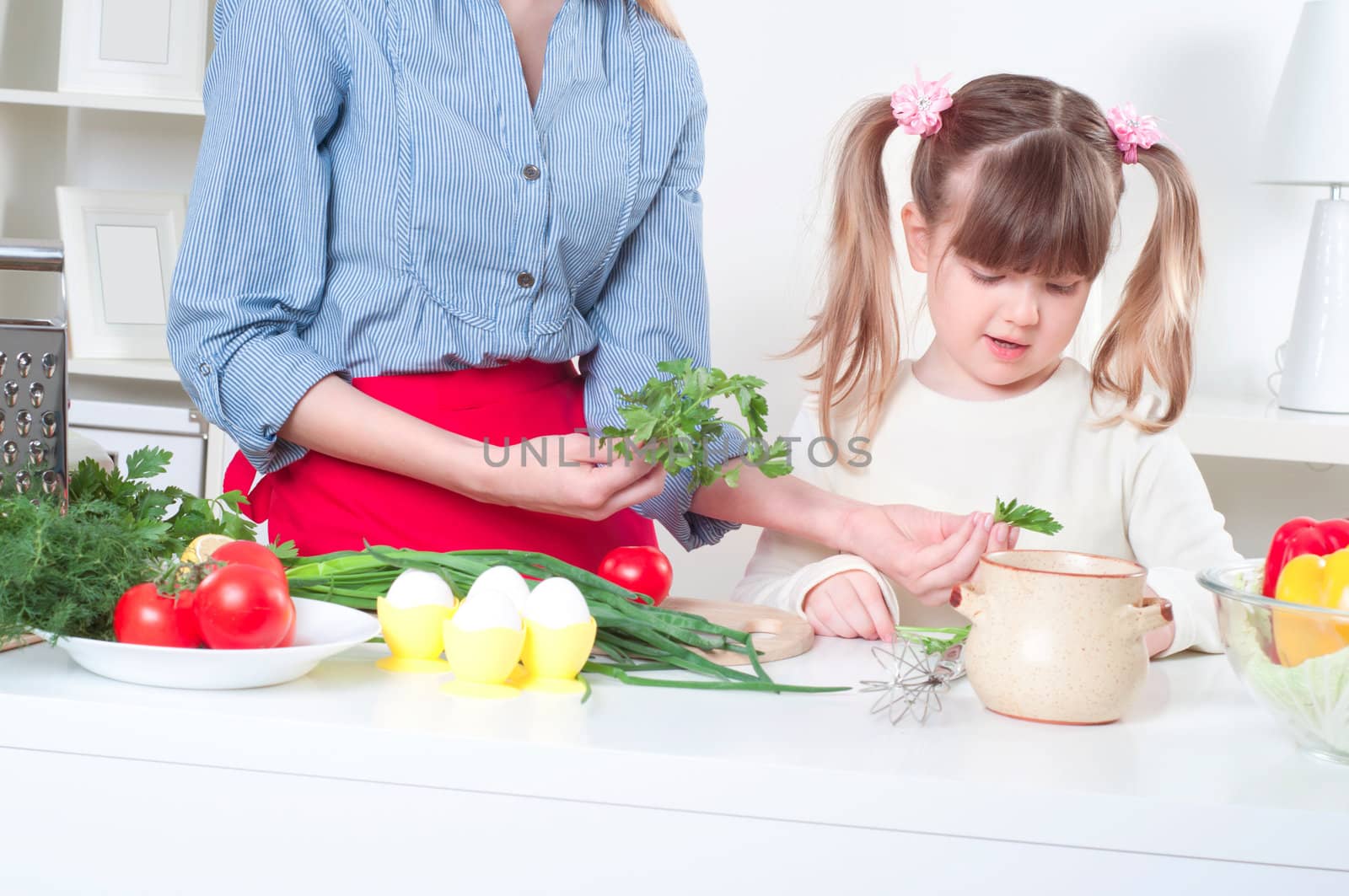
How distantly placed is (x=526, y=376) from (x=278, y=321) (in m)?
0.25

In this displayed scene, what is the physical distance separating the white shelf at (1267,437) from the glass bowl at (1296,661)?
58.9 inches

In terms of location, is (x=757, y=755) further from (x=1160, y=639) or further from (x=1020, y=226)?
(x=1020, y=226)

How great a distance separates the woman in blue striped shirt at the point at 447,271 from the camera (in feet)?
3.82

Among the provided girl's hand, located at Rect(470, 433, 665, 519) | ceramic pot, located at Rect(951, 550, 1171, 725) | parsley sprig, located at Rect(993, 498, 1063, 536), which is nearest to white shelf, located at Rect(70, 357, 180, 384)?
girl's hand, located at Rect(470, 433, 665, 519)

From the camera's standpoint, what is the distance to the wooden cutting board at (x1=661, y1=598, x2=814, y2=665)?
3.25 feet

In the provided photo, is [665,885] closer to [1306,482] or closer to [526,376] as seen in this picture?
[526,376]

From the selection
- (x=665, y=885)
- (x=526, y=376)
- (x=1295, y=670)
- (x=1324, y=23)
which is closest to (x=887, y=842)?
(x=665, y=885)

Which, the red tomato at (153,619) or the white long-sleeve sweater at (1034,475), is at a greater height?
the white long-sleeve sweater at (1034,475)

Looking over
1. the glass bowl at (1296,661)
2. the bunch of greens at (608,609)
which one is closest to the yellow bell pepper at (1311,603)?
the glass bowl at (1296,661)

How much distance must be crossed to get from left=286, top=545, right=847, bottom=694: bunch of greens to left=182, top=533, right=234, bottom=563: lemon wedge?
0.06 meters

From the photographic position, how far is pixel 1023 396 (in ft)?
5.15

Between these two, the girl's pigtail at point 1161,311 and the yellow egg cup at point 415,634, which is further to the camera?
the girl's pigtail at point 1161,311

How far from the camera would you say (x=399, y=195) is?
3.97ft

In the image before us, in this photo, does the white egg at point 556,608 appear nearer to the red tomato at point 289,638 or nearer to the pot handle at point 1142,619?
the red tomato at point 289,638
